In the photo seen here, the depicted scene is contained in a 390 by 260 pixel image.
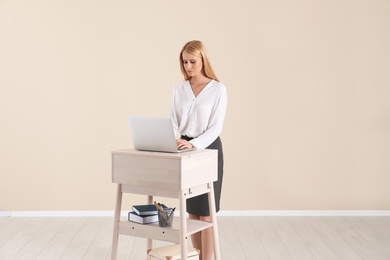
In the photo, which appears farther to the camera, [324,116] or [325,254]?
[324,116]

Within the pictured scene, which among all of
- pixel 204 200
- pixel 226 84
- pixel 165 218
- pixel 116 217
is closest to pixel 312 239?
pixel 204 200

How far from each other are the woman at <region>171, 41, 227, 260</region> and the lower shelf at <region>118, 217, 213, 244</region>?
300 mm

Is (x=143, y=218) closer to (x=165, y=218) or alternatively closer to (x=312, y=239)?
(x=165, y=218)

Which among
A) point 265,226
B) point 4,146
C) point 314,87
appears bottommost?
point 265,226

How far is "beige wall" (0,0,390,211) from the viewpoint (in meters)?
5.31

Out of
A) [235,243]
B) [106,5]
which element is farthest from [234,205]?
[106,5]

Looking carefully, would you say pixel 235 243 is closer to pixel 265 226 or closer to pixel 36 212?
Result: pixel 265 226

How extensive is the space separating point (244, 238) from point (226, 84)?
148cm

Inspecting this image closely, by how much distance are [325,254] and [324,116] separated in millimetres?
1626

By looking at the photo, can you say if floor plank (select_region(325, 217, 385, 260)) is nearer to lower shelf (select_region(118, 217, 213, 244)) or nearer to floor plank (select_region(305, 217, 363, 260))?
floor plank (select_region(305, 217, 363, 260))

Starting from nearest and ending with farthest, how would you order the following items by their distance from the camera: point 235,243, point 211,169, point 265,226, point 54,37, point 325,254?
point 211,169 < point 325,254 < point 235,243 < point 265,226 < point 54,37

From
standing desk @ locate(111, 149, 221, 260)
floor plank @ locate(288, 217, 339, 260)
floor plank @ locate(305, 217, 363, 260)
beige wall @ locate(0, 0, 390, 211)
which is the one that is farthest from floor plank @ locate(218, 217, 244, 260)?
standing desk @ locate(111, 149, 221, 260)

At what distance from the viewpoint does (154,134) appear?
9.57 ft

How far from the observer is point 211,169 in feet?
10.3
